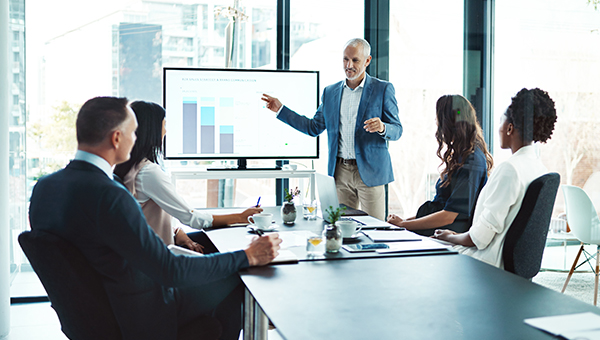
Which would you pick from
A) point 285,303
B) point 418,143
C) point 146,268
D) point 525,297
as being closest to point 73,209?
point 146,268

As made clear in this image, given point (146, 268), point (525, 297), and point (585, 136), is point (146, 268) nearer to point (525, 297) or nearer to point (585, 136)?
point (525, 297)

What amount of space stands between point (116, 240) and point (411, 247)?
3.57 ft

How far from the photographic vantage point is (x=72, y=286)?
1.42 m

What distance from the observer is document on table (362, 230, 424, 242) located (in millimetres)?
2119

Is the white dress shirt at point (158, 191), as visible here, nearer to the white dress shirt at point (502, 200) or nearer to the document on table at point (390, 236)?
the document on table at point (390, 236)

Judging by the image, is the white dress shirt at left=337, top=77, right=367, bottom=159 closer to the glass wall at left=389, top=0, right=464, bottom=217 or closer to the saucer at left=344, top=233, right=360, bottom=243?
the glass wall at left=389, top=0, right=464, bottom=217

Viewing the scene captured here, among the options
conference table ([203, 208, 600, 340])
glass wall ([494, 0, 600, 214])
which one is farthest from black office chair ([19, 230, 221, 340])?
glass wall ([494, 0, 600, 214])

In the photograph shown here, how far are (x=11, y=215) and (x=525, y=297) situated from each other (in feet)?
12.1

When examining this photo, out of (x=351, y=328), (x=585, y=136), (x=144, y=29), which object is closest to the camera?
(x=351, y=328)

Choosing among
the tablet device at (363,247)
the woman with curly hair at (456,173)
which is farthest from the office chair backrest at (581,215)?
the tablet device at (363,247)

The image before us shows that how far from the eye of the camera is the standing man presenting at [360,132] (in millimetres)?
3756

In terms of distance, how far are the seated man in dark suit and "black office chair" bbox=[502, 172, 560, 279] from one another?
1040 mm

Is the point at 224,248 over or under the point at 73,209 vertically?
under

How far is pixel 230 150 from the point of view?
13.7 feet
